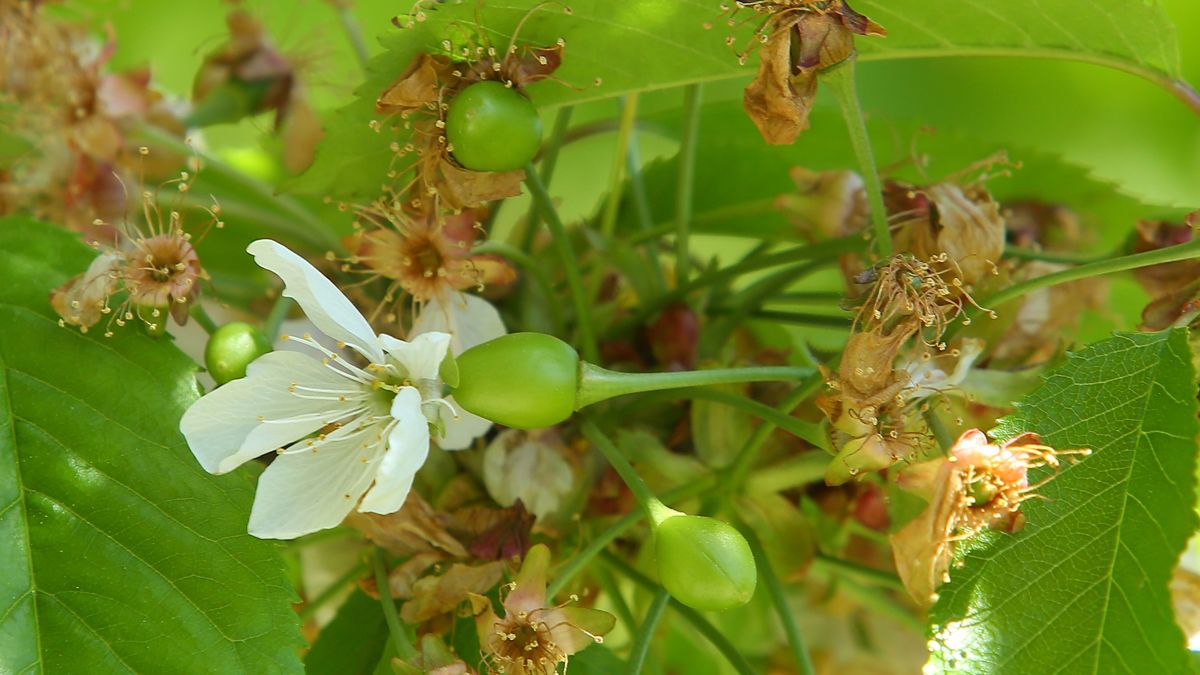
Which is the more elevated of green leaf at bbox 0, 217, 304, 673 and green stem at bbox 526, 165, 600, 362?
green stem at bbox 526, 165, 600, 362

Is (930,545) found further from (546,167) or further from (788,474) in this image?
(546,167)

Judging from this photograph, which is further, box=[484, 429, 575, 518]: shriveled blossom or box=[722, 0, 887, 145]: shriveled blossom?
box=[484, 429, 575, 518]: shriveled blossom

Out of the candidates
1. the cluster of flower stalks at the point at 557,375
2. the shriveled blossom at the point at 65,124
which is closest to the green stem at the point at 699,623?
the cluster of flower stalks at the point at 557,375

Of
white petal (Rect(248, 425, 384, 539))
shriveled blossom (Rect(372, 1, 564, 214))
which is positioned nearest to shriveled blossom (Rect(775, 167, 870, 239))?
shriveled blossom (Rect(372, 1, 564, 214))

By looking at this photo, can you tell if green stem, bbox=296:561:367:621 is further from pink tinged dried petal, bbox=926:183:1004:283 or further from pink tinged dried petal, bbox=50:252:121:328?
pink tinged dried petal, bbox=926:183:1004:283

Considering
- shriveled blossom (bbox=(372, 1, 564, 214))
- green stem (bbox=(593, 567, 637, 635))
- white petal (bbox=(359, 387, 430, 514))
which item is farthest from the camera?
green stem (bbox=(593, 567, 637, 635))

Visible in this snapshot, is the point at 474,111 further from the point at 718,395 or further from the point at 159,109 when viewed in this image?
the point at 159,109
